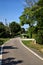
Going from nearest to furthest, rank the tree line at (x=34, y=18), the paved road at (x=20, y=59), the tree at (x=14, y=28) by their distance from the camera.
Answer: the paved road at (x=20, y=59), the tree line at (x=34, y=18), the tree at (x=14, y=28)

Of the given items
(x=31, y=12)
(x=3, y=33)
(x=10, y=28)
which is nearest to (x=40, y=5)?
(x=31, y=12)

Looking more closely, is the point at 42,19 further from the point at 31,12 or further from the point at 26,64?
the point at 26,64

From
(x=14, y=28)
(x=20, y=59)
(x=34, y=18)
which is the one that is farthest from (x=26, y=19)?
(x=14, y=28)

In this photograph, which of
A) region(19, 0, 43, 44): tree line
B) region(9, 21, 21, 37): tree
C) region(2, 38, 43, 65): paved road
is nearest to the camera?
region(2, 38, 43, 65): paved road

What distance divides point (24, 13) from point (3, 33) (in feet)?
179

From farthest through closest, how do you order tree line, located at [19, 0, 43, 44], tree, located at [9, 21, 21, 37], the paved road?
tree, located at [9, 21, 21, 37] → tree line, located at [19, 0, 43, 44] → the paved road

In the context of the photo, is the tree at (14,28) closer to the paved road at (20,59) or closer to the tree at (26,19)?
the tree at (26,19)

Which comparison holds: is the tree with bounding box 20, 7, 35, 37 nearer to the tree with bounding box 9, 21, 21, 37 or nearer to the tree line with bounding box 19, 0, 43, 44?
the tree line with bounding box 19, 0, 43, 44

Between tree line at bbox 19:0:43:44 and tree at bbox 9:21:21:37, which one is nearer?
tree line at bbox 19:0:43:44

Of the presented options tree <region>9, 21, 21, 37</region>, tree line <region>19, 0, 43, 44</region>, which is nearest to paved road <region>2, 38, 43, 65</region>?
tree line <region>19, 0, 43, 44</region>

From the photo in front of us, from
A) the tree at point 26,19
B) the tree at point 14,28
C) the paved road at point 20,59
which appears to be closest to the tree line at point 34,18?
the tree at point 26,19

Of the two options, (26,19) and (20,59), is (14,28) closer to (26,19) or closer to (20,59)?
(26,19)

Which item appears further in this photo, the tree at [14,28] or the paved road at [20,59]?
the tree at [14,28]

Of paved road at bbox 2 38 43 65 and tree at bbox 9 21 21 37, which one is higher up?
tree at bbox 9 21 21 37
